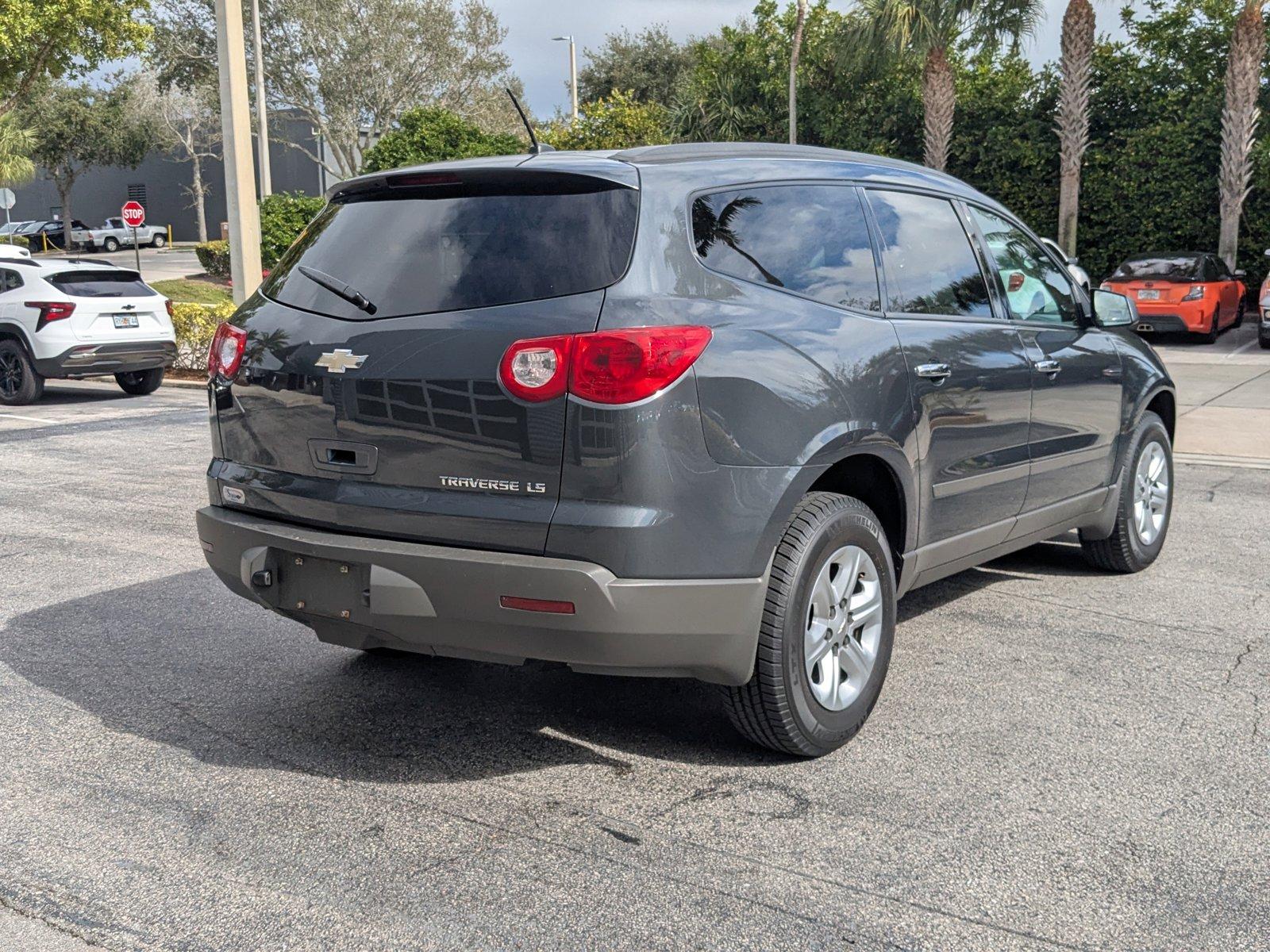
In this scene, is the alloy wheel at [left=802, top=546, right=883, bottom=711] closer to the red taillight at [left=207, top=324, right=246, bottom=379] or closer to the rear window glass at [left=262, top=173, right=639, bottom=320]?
the rear window glass at [left=262, top=173, right=639, bottom=320]

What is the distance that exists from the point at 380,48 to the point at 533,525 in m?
42.0

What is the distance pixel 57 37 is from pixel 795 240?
80.0 feet

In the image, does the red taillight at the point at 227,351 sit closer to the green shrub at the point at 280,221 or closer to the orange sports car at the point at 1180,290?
the orange sports car at the point at 1180,290

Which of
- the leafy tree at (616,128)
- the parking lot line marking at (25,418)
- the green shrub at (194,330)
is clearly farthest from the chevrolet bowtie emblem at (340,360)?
the leafy tree at (616,128)

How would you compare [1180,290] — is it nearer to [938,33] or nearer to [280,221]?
[938,33]

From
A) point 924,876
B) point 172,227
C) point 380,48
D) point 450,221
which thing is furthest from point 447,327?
point 172,227

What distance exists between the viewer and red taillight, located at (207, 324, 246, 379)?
4070mm

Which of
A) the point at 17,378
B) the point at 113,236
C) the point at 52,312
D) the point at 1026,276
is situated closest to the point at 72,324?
the point at 52,312

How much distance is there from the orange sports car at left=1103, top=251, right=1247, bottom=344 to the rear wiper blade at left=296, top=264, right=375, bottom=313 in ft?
56.9

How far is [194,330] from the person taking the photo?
17344 mm

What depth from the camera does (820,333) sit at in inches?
152

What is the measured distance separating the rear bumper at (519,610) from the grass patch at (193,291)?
27474 mm

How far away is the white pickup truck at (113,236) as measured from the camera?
5772cm

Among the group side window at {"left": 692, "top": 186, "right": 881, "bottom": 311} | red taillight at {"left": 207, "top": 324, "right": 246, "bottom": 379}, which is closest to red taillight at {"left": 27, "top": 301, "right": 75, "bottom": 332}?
red taillight at {"left": 207, "top": 324, "right": 246, "bottom": 379}
